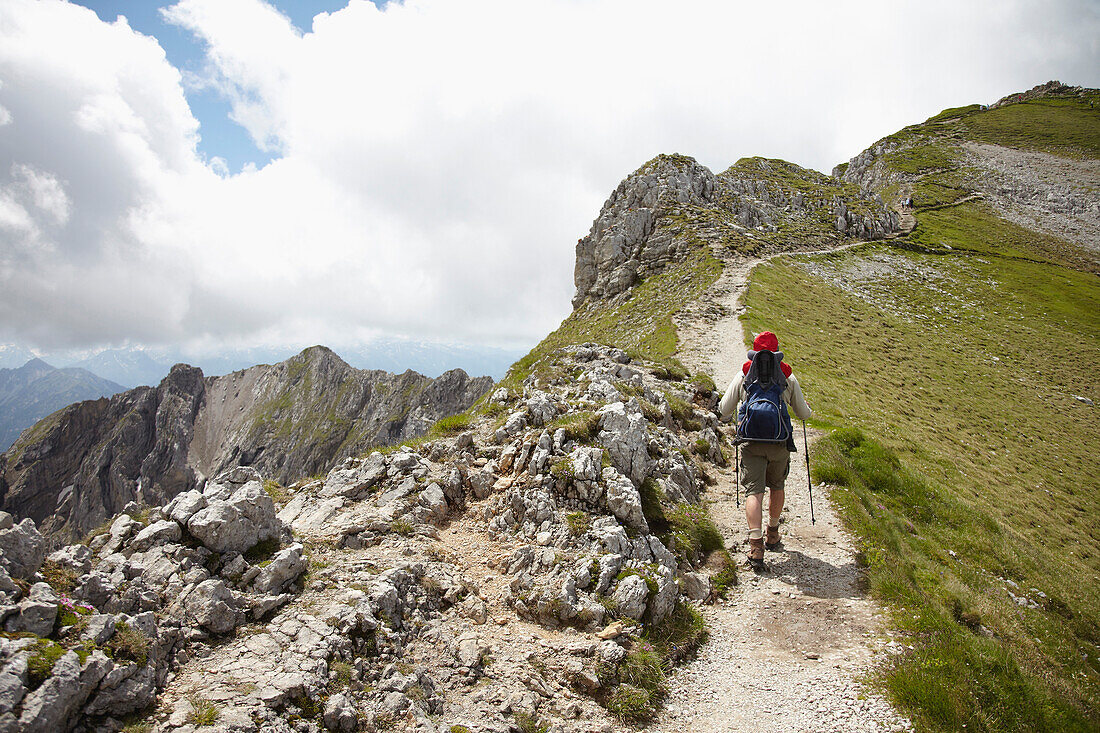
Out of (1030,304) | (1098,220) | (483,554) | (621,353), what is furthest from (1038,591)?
(1098,220)

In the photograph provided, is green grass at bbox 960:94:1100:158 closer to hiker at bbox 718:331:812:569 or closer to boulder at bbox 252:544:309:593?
hiker at bbox 718:331:812:569

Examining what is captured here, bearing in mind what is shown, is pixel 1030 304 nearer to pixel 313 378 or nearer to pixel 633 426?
pixel 633 426

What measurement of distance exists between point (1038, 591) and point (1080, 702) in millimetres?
7158

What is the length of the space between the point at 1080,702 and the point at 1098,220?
154 metres

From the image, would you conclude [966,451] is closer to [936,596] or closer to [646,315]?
[936,596]

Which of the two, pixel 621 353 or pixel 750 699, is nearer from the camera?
pixel 750 699

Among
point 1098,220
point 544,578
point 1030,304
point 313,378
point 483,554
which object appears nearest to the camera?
point 544,578

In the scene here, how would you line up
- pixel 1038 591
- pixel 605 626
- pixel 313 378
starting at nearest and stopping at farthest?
pixel 605 626
pixel 1038 591
pixel 313 378

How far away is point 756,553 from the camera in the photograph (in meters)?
10.8

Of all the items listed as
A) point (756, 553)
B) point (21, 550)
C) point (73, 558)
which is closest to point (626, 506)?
point (756, 553)

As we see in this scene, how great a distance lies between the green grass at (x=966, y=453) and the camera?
7.67 m

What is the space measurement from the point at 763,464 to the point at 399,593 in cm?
850

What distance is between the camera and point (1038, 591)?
1264 cm

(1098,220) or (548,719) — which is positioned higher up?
(1098,220)
